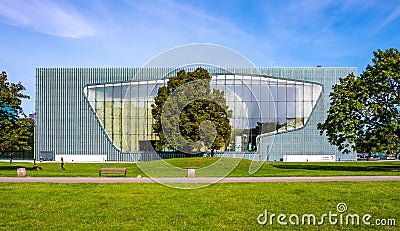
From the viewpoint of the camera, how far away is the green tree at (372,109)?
36.5 m

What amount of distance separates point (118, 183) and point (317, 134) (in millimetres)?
49768

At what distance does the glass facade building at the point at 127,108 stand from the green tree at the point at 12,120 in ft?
99.1

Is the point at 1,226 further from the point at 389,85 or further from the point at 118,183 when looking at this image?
the point at 389,85

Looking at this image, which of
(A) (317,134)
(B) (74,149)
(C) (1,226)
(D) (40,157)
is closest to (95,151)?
(B) (74,149)

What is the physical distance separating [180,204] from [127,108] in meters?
53.2

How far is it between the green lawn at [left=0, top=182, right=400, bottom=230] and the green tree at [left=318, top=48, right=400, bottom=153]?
558 inches

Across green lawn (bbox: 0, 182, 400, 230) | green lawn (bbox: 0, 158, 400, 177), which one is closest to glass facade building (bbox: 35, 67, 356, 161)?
green lawn (bbox: 0, 158, 400, 177)

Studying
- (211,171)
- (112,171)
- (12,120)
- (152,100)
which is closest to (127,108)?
(152,100)

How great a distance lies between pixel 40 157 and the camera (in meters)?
68.9

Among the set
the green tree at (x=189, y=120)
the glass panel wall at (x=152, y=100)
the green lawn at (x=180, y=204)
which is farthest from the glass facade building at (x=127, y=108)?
the green lawn at (x=180, y=204)

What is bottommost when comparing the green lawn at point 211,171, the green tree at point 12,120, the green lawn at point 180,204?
the green lawn at point 211,171

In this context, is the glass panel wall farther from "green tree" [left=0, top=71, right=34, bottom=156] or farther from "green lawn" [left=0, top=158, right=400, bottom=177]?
"green tree" [left=0, top=71, right=34, bottom=156]

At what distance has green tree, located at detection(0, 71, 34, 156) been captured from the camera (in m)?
34.6

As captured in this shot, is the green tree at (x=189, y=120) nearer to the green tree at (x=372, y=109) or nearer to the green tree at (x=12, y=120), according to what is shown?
the green tree at (x=372, y=109)
